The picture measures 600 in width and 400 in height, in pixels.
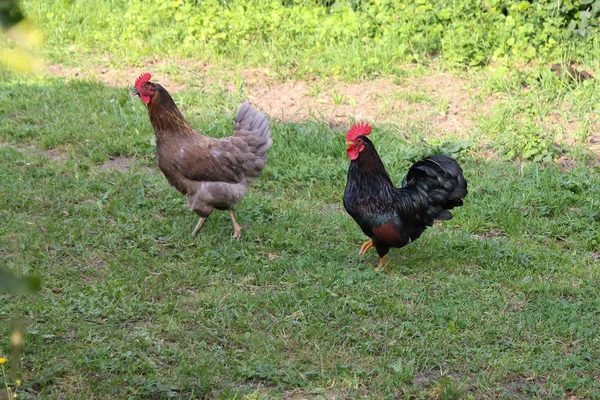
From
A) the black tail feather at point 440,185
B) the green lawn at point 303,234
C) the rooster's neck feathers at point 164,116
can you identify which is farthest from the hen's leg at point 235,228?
the black tail feather at point 440,185

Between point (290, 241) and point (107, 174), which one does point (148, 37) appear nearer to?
point (107, 174)

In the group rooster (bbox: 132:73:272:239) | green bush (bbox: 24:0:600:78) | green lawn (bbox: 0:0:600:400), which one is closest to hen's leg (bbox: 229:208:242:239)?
rooster (bbox: 132:73:272:239)

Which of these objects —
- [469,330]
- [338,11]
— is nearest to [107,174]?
[469,330]

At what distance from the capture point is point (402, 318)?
185 inches

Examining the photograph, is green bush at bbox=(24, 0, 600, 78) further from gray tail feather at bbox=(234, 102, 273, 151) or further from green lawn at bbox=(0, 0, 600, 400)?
Result: gray tail feather at bbox=(234, 102, 273, 151)

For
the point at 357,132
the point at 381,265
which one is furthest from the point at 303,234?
the point at 357,132

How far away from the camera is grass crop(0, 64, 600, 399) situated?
4008 millimetres

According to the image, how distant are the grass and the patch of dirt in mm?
520

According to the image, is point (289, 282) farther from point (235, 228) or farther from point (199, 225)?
point (199, 225)

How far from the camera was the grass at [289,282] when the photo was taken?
13.1ft

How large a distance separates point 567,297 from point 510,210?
1317 millimetres

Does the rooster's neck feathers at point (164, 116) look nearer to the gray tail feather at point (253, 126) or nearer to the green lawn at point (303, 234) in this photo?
the gray tail feather at point (253, 126)

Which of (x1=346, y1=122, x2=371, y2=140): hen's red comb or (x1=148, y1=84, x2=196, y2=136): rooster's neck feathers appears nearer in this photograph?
(x1=346, y1=122, x2=371, y2=140): hen's red comb

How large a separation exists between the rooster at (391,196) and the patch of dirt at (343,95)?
245 centimetres
